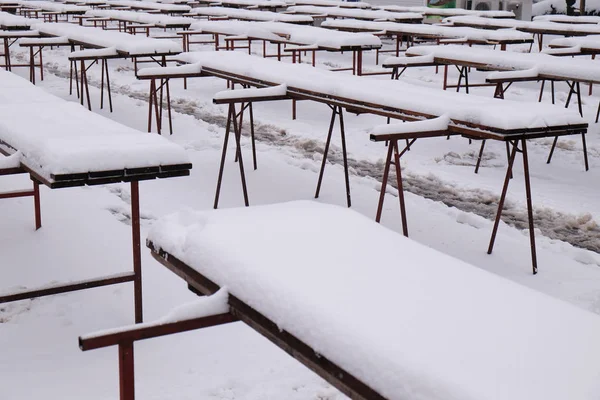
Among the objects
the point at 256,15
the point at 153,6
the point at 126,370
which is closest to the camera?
the point at 126,370

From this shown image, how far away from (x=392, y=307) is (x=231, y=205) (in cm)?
393

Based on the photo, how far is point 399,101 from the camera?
477 cm

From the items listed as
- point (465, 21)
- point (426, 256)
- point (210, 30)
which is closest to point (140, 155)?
A: point (426, 256)

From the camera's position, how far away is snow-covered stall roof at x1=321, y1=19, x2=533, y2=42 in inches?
379

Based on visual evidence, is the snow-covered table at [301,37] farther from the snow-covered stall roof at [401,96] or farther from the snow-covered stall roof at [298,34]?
the snow-covered stall roof at [401,96]

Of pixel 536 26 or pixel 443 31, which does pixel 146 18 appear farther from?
pixel 536 26

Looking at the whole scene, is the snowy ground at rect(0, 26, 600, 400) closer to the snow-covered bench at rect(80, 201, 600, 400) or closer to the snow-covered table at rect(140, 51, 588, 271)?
the snow-covered table at rect(140, 51, 588, 271)

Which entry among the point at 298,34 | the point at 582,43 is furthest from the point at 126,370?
the point at 582,43

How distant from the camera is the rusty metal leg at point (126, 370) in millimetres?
1937

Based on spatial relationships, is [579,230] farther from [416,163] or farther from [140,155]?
[140,155]

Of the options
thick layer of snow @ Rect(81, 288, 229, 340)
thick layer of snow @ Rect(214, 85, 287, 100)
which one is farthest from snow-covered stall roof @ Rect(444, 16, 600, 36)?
thick layer of snow @ Rect(81, 288, 229, 340)

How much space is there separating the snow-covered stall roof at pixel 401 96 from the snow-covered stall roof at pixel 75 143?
66.3 inches

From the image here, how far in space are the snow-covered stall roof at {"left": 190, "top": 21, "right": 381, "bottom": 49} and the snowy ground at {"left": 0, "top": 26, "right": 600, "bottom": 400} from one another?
32.9 inches

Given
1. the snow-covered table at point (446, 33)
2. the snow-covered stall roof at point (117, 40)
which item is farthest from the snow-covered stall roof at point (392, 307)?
the snow-covered table at point (446, 33)
